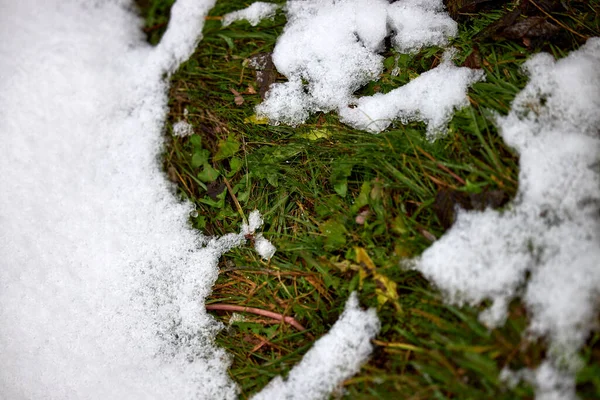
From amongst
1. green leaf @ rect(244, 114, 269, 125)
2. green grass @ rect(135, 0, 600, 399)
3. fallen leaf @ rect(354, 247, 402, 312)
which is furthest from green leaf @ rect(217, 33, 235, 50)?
fallen leaf @ rect(354, 247, 402, 312)

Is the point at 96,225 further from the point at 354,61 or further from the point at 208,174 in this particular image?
the point at 354,61

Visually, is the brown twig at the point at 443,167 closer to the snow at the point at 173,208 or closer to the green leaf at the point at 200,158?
the snow at the point at 173,208

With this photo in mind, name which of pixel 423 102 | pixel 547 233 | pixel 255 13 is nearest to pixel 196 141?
pixel 255 13

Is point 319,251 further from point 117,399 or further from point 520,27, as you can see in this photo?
point 520,27

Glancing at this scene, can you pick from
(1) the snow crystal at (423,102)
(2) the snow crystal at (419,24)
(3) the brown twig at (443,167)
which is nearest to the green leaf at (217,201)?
(1) the snow crystal at (423,102)

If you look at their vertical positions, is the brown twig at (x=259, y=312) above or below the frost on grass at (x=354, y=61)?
below

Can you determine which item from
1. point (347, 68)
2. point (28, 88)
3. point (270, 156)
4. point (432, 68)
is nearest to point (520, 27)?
point (432, 68)
